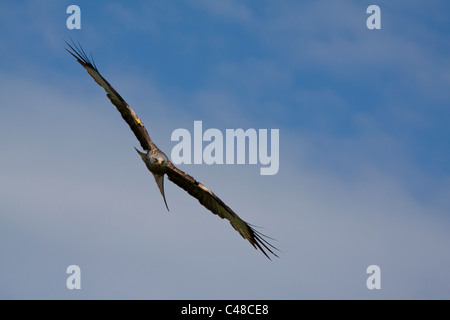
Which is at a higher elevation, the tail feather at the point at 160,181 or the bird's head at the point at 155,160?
the bird's head at the point at 155,160

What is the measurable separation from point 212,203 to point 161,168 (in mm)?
2292

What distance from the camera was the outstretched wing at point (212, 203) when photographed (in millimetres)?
24359

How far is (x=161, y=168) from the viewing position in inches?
944

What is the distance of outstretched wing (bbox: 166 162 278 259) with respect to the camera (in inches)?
959

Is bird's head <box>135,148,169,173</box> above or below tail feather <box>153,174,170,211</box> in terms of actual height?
above

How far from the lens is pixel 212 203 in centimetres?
2519

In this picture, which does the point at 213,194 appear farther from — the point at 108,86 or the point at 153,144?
the point at 108,86

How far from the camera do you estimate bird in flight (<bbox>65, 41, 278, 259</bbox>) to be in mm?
23953
